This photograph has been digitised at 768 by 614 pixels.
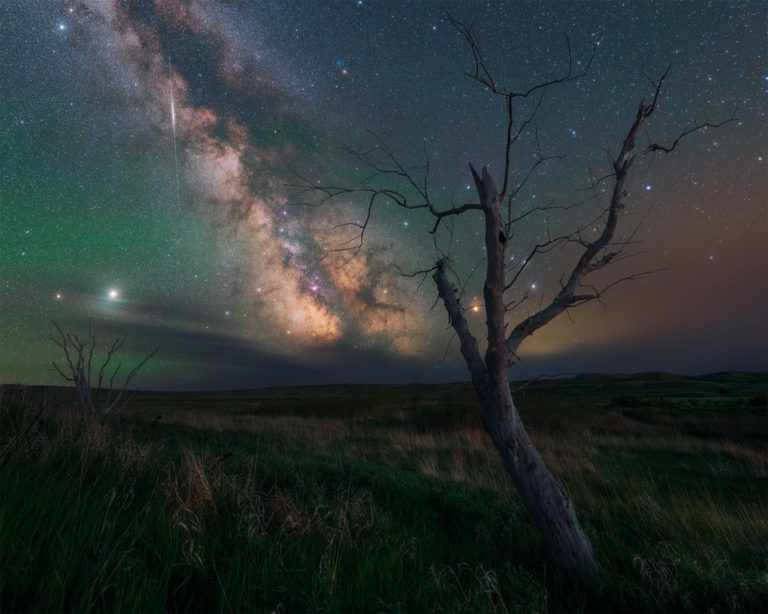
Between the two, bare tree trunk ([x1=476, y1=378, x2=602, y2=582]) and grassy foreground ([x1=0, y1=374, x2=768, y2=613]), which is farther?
bare tree trunk ([x1=476, y1=378, x2=602, y2=582])

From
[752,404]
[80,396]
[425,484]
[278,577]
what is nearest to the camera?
[278,577]

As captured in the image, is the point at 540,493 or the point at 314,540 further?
the point at 540,493

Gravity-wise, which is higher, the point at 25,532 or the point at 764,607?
the point at 25,532

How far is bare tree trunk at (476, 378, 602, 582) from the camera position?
4.18m

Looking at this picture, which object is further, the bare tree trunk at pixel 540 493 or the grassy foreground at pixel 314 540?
the bare tree trunk at pixel 540 493

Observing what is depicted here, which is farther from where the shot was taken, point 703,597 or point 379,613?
point 703,597

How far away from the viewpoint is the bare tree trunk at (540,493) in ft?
13.7

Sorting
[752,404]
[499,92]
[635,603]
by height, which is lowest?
[752,404]

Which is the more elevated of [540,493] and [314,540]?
[540,493]

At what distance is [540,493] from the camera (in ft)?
14.2

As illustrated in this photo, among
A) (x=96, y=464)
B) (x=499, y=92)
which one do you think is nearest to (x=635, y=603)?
(x=499, y=92)

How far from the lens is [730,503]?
823cm

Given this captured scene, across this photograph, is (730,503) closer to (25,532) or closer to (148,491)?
(148,491)

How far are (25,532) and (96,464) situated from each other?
7.96 feet
